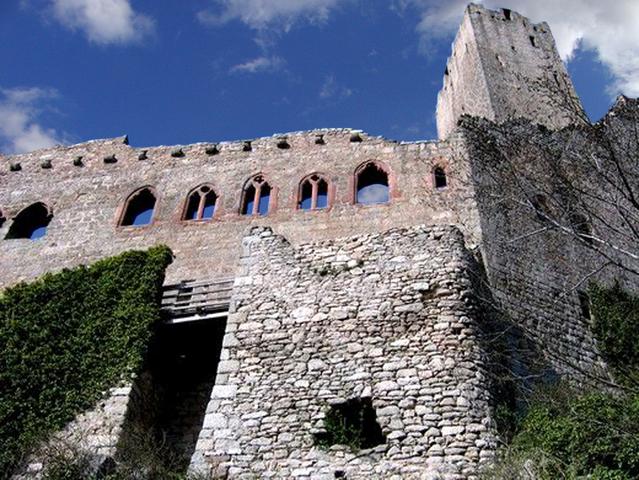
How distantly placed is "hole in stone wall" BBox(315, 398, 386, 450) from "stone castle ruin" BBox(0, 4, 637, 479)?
0.16 ft

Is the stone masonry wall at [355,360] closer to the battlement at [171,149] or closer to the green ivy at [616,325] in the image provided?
the green ivy at [616,325]

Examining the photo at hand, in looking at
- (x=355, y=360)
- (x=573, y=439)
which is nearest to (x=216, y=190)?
(x=355, y=360)

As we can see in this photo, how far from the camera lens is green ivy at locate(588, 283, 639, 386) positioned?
1166cm

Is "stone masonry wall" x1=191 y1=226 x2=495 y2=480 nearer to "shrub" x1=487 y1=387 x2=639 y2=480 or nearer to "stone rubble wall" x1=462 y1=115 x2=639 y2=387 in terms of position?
"shrub" x1=487 y1=387 x2=639 y2=480

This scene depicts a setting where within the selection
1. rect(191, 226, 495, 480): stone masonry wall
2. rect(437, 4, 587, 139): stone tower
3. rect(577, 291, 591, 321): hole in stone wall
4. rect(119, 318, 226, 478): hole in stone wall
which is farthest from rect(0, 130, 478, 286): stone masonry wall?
rect(437, 4, 587, 139): stone tower

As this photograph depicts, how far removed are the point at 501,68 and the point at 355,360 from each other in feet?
56.2

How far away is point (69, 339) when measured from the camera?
1165 centimetres

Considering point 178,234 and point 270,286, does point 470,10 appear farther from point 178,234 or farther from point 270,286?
point 270,286

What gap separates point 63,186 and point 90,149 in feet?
5.27

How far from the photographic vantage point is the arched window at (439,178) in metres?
15.7

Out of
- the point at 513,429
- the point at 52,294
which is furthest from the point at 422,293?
the point at 52,294

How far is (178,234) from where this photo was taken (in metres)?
16.2

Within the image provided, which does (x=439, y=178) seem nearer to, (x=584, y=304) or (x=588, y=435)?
(x=584, y=304)

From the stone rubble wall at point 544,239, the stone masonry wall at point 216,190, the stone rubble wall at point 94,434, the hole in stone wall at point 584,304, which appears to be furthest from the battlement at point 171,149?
the stone rubble wall at point 94,434
